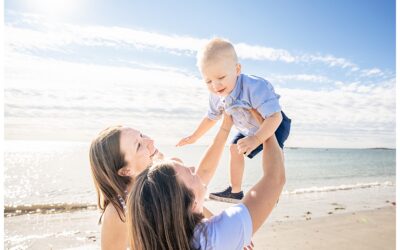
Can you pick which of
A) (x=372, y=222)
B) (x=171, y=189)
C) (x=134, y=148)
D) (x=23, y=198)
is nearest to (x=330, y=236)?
(x=372, y=222)

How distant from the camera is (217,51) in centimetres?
276

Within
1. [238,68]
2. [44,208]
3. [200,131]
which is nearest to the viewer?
[238,68]

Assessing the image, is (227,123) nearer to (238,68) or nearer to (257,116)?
(257,116)

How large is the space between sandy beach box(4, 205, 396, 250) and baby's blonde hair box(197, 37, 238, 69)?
4147 millimetres

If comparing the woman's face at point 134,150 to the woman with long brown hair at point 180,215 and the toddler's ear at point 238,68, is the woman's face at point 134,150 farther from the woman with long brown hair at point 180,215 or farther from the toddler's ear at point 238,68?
the toddler's ear at point 238,68

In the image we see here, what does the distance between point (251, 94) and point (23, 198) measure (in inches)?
520

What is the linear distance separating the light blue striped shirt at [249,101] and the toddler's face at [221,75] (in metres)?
0.04

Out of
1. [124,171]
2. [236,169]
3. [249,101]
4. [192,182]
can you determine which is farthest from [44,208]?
[192,182]

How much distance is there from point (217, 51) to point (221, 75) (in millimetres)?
169

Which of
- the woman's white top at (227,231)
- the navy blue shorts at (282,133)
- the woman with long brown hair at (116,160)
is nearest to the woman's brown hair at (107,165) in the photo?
the woman with long brown hair at (116,160)

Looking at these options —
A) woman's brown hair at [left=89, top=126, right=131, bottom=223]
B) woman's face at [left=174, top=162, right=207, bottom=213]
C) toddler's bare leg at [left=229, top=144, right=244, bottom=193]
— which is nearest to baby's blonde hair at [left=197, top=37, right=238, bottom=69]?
toddler's bare leg at [left=229, top=144, right=244, bottom=193]

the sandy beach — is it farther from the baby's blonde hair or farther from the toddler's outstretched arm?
the baby's blonde hair

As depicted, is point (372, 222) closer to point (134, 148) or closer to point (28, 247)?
point (28, 247)

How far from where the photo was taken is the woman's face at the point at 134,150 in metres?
Result: 2.34
